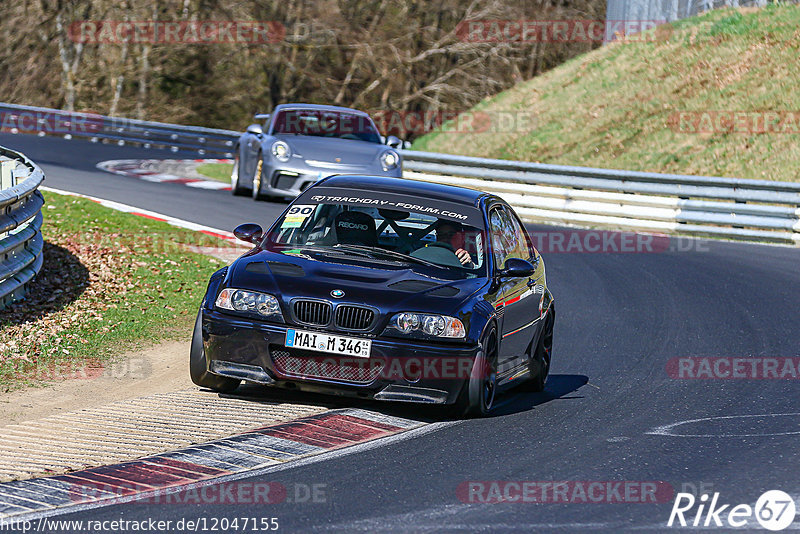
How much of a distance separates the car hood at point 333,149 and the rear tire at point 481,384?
35.4 feet

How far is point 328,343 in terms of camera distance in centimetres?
748

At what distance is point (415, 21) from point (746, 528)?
39.9 m

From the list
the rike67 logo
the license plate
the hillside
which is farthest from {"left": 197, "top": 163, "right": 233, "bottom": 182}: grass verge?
the rike67 logo

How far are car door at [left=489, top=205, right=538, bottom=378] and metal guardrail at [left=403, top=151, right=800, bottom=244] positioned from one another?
1119 centimetres

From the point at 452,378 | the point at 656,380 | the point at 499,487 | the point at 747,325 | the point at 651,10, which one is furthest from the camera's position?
the point at 651,10

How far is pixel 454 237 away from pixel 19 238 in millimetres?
4296

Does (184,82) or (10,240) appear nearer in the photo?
(10,240)

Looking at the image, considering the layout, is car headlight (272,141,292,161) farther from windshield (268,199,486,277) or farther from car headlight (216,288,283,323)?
car headlight (216,288,283,323)

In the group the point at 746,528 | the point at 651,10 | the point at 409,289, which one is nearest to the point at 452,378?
the point at 409,289

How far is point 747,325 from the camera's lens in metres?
12.1

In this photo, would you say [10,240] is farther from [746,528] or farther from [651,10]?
[651,10]

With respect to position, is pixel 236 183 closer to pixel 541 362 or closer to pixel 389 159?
pixel 389 159

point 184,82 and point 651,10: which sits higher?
point 651,10

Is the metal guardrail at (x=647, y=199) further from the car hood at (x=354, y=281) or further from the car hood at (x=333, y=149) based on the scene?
the car hood at (x=354, y=281)
